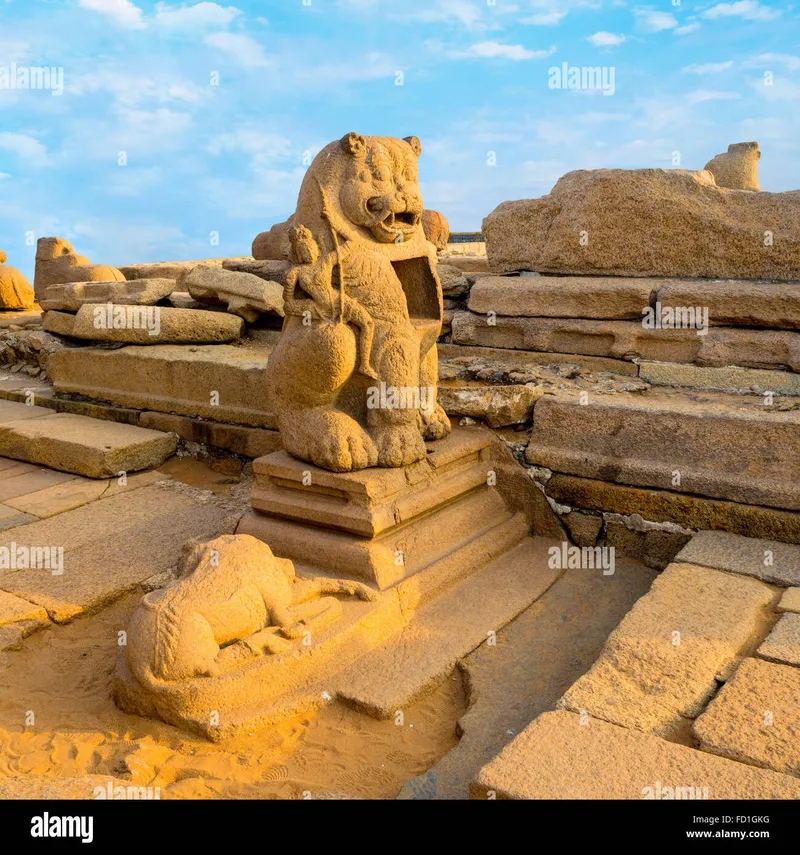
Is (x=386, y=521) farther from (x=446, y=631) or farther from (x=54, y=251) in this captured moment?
(x=54, y=251)

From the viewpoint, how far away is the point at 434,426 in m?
3.77

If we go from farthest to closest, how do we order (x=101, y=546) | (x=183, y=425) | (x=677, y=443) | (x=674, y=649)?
(x=183, y=425)
(x=101, y=546)
(x=677, y=443)
(x=674, y=649)

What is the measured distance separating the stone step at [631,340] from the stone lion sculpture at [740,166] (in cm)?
551

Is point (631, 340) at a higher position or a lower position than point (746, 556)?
higher

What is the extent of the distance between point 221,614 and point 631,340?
285 centimetres

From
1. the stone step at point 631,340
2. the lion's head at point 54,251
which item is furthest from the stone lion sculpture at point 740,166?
the lion's head at point 54,251

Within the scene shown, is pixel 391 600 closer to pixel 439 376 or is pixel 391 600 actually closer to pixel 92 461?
pixel 439 376

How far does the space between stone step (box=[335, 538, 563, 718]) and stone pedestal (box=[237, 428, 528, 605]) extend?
83mm

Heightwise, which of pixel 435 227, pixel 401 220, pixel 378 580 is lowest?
pixel 378 580

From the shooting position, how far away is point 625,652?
2520 millimetres

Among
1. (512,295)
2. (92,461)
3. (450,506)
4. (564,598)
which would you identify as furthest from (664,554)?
(92,461)

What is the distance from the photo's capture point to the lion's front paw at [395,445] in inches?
131

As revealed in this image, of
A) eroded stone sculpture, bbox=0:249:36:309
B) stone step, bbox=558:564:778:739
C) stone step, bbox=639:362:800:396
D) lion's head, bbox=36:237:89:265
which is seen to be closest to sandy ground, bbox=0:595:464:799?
stone step, bbox=558:564:778:739

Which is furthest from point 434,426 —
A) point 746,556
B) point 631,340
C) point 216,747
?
point 216,747
